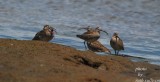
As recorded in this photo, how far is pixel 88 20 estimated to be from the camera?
2178 centimetres

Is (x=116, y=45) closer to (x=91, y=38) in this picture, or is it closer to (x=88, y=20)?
(x=91, y=38)

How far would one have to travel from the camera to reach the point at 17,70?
8633mm

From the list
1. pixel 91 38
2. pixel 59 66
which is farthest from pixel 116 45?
pixel 59 66

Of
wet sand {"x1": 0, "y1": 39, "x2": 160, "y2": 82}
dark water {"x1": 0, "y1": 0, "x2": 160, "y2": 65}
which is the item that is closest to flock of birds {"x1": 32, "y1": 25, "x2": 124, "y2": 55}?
dark water {"x1": 0, "y1": 0, "x2": 160, "y2": 65}

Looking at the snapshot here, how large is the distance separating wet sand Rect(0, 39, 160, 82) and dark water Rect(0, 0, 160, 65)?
109 inches

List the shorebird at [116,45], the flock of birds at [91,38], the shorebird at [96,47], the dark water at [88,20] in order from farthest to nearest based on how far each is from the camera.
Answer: the dark water at [88,20] → the shorebird at [116,45] → the shorebird at [96,47] → the flock of birds at [91,38]

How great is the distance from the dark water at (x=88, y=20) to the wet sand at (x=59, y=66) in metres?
2.77

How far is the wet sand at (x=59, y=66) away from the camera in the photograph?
850 cm

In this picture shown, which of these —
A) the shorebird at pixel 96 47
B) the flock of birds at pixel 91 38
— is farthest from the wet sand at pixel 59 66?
the shorebird at pixel 96 47

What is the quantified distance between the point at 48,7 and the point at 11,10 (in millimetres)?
2086

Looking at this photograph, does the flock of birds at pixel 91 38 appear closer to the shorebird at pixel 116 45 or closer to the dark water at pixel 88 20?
the shorebird at pixel 116 45

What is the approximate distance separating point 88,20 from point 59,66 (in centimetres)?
1271

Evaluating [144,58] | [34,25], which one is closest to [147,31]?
[34,25]

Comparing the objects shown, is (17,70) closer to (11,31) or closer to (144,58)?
(144,58)
